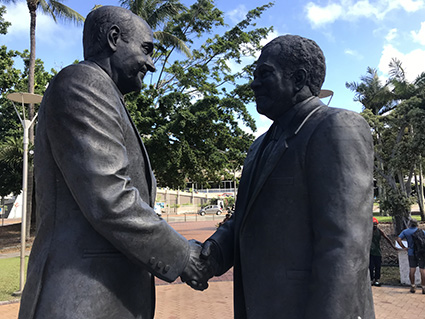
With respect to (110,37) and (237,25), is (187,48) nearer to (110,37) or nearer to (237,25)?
(237,25)

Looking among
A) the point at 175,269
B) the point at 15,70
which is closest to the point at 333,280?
the point at 175,269

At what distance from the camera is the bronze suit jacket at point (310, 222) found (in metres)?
1.54

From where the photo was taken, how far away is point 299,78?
6.07 ft

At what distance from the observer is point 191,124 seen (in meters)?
16.3

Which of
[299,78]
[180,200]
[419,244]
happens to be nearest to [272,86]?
[299,78]

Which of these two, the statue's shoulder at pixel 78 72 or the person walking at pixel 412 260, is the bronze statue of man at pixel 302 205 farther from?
the person walking at pixel 412 260

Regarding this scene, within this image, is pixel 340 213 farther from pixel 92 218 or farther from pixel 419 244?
pixel 419 244

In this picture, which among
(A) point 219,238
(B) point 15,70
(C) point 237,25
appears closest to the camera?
(A) point 219,238

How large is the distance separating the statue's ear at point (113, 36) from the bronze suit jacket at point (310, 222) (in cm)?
97

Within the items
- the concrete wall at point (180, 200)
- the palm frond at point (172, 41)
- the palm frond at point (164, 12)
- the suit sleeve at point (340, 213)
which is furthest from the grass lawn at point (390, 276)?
the concrete wall at point (180, 200)

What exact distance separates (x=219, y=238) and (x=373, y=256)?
26.4 feet

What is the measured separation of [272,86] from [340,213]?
71 cm

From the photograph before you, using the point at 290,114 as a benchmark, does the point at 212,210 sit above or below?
below

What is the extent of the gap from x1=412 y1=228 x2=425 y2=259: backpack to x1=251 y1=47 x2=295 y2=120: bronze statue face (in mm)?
7819
